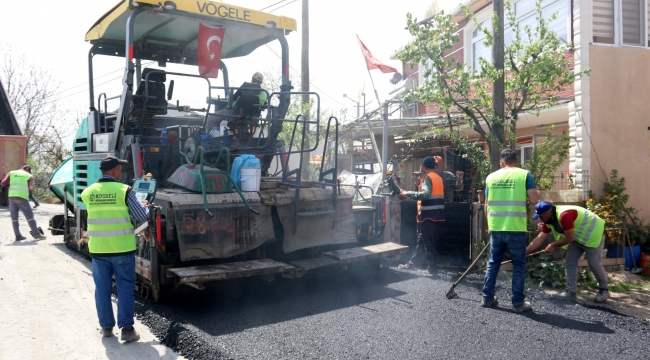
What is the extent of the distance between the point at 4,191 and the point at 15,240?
33.0 ft

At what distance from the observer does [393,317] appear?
4.70 meters

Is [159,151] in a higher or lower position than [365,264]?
higher

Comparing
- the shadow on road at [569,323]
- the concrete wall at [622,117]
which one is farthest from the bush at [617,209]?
the shadow on road at [569,323]

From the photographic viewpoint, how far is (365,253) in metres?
5.91

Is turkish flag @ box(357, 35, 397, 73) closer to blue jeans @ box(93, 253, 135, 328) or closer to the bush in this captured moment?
the bush

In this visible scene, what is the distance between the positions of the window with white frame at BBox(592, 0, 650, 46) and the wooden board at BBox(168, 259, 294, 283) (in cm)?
733

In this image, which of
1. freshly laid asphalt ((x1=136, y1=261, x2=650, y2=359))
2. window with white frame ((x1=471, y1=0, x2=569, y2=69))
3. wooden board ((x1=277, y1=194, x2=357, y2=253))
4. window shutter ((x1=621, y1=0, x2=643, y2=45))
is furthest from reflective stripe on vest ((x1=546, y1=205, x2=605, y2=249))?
window shutter ((x1=621, y1=0, x2=643, y2=45))

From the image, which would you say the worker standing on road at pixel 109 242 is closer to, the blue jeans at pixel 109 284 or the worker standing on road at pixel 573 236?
the blue jeans at pixel 109 284

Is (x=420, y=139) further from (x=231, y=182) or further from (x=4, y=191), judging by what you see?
(x=4, y=191)

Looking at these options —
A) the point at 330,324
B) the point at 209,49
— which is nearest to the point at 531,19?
the point at 209,49

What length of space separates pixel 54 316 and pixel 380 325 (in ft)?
10.2

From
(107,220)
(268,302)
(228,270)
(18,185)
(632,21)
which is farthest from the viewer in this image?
(18,185)

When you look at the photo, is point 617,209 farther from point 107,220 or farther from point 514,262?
point 107,220

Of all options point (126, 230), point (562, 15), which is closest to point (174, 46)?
point (126, 230)
